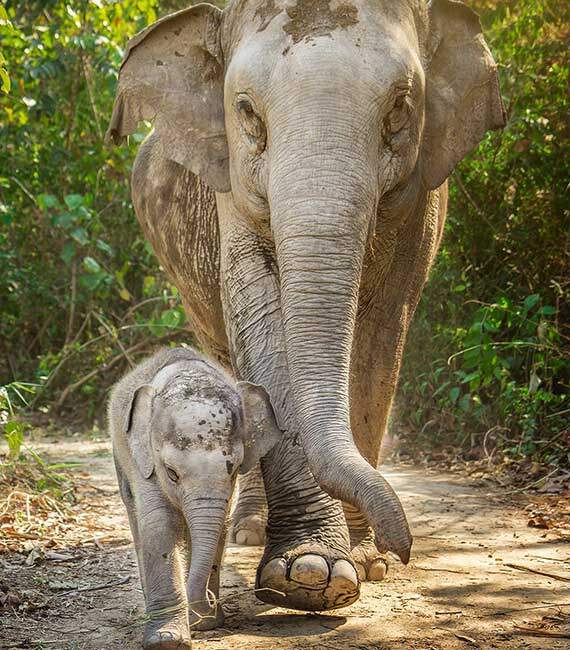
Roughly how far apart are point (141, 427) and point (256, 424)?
39cm

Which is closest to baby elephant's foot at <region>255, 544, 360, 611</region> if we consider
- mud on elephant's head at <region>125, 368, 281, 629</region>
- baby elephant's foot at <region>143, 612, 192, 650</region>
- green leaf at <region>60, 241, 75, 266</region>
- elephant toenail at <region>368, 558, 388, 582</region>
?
mud on elephant's head at <region>125, 368, 281, 629</region>

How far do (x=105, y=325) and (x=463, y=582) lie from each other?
606 centimetres

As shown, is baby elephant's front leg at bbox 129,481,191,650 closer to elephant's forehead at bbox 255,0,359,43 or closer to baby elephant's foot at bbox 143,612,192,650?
baby elephant's foot at bbox 143,612,192,650

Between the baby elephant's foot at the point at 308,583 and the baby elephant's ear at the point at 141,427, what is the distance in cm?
72

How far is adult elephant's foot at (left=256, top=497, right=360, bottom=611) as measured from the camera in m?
4.27

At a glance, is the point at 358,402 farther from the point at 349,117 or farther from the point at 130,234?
the point at 130,234

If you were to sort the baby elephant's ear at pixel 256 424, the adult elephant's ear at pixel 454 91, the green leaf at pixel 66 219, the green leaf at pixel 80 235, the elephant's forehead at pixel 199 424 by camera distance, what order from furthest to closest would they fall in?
the green leaf at pixel 66 219 → the green leaf at pixel 80 235 → the adult elephant's ear at pixel 454 91 → the baby elephant's ear at pixel 256 424 → the elephant's forehead at pixel 199 424

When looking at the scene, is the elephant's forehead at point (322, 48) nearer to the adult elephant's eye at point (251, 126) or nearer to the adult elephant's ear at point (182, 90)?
the adult elephant's eye at point (251, 126)

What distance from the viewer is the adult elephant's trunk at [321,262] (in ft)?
14.1

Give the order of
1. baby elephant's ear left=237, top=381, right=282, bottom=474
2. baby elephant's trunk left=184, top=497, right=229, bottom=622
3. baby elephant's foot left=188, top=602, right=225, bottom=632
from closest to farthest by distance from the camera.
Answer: baby elephant's trunk left=184, top=497, right=229, bottom=622 < baby elephant's foot left=188, top=602, right=225, bottom=632 < baby elephant's ear left=237, top=381, right=282, bottom=474

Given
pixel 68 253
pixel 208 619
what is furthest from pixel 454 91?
pixel 68 253

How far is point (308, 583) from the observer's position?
426 cm

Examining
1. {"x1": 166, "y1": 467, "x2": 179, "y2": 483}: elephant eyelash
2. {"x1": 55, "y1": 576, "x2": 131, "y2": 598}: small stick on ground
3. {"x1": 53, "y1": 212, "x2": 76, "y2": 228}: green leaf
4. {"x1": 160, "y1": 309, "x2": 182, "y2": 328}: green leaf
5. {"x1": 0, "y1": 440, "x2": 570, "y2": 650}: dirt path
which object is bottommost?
{"x1": 0, "y1": 440, "x2": 570, "y2": 650}: dirt path

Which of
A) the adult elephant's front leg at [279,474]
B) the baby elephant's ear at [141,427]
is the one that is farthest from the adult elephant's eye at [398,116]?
the baby elephant's ear at [141,427]
